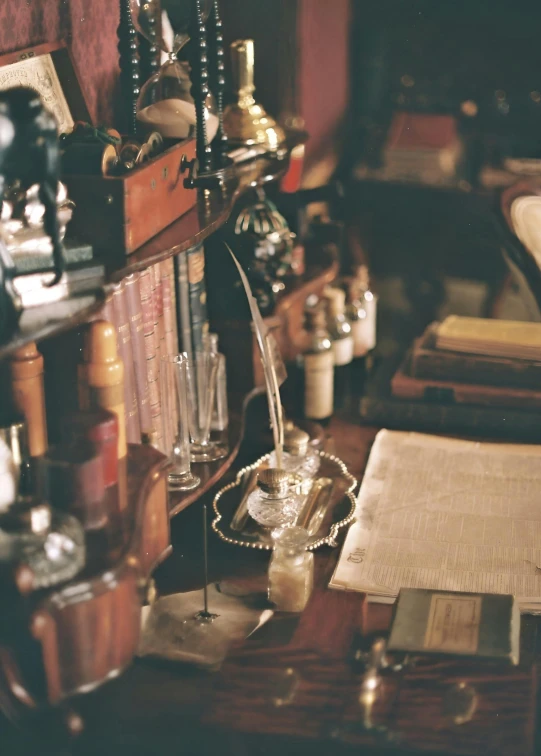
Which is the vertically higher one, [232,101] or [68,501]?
[232,101]

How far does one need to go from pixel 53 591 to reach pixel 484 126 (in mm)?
3556

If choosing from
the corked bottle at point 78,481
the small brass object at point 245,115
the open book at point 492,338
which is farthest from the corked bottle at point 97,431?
the open book at point 492,338

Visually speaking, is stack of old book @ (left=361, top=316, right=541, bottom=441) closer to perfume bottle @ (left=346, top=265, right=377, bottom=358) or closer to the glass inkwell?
perfume bottle @ (left=346, top=265, right=377, bottom=358)

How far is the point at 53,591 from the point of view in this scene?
3.04ft

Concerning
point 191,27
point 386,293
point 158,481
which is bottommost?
point 386,293

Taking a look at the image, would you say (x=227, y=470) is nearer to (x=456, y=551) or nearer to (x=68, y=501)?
(x=456, y=551)

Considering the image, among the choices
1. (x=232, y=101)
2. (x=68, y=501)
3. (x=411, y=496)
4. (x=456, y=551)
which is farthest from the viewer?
(x=232, y=101)

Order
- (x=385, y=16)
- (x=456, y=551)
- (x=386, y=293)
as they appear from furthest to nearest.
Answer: (x=385, y=16) < (x=386, y=293) < (x=456, y=551)

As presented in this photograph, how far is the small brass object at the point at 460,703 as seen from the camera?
3.40ft

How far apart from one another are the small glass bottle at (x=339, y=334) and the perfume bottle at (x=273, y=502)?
0.59 meters

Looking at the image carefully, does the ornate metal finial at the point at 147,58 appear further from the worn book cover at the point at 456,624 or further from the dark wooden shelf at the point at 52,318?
the worn book cover at the point at 456,624

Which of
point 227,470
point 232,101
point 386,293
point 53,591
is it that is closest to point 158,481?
point 53,591

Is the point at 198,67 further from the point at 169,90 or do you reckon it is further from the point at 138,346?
the point at 138,346

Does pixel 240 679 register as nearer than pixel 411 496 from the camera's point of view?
Yes
